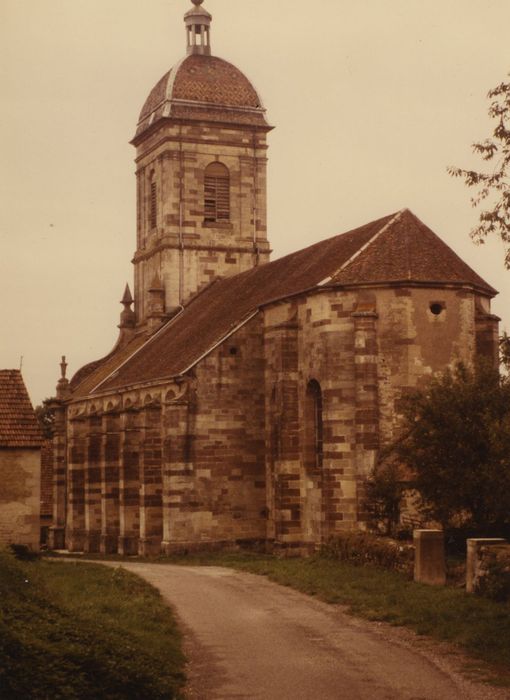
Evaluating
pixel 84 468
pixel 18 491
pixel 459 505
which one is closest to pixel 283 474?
pixel 18 491

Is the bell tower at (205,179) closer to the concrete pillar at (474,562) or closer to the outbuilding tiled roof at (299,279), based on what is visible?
the outbuilding tiled roof at (299,279)

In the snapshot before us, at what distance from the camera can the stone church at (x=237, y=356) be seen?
34219 millimetres

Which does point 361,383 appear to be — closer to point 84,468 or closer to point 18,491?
point 18,491

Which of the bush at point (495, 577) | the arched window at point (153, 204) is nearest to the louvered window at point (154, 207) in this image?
the arched window at point (153, 204)

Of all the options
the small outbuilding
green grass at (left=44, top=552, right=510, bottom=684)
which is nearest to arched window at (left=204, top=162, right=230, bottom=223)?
the small outbuilding

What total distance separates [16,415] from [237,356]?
389 inches

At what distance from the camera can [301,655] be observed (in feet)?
54.2

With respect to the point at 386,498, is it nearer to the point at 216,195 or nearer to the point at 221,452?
the point at 221,452

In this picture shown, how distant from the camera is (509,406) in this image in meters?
26.0

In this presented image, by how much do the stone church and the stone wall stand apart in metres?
8.33

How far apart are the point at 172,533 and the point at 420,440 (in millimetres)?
14627

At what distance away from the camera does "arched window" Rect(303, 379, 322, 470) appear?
36.2m

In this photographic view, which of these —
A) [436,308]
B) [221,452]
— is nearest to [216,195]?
[221,452]

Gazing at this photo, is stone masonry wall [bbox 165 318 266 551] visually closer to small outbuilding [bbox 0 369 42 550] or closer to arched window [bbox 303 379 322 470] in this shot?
arched window [bbox 303 379 322 470]
